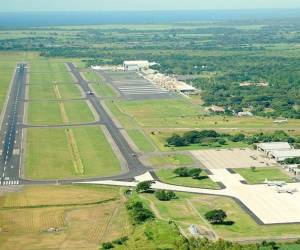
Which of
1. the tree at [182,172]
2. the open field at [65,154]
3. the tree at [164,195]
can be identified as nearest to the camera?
the tree at [164,195]

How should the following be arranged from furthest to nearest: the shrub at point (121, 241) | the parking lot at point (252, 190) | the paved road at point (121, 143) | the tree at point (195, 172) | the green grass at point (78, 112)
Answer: the green grass at point (78, 112) < the paved road at point (121, 143) < the tree at point (195, 172) < the parking lot at point (252, 190) < the shrub at point (121, 241)

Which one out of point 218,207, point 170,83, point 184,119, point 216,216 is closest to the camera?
point 216,216

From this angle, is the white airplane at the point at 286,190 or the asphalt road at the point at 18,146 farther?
the asphalt road at the point at 18,146

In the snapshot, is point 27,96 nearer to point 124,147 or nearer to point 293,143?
point 124,147

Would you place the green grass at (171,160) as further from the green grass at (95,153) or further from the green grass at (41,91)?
the green grass at (41,91)

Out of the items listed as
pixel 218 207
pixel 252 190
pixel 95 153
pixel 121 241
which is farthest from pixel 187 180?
pixel 121 241

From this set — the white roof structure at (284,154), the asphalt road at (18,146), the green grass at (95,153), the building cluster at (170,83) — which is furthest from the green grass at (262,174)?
the building cluster at (170,83)

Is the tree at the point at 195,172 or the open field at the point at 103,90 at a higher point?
the tree at the point at 195,172

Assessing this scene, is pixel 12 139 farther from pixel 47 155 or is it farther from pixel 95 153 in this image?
pixel 95 153
